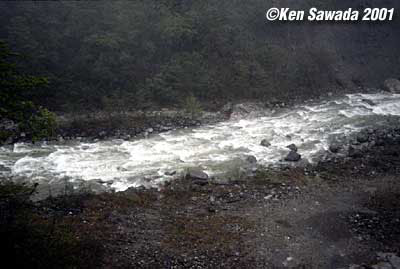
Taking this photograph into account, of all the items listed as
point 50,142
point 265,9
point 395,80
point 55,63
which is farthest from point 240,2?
point 50,142

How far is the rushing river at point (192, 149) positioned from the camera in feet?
45.4

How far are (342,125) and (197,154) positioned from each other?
323 inches

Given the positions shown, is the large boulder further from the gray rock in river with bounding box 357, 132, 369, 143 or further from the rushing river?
the gray rock in river with bounding box 357, 132, 369, 143

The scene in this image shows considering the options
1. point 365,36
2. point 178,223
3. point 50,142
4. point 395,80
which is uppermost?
point 365,36

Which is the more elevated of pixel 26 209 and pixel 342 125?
pixel 342 125

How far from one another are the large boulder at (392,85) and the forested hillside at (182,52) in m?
0.58

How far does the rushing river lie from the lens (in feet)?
45.4

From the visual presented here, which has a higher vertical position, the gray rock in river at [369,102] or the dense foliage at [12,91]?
the dense foliage at [12,91]

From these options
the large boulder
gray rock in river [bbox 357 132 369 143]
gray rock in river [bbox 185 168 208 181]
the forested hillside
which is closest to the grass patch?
gray rock in river [bbox 185 168 208 181]

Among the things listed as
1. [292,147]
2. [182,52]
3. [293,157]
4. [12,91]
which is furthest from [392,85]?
[12,91]

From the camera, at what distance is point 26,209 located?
34.3ft

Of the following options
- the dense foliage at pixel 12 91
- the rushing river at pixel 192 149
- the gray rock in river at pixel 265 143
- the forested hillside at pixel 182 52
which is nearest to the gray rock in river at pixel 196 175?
the rushing river at pixel 192 149

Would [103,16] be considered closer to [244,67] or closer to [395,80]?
[244,67]

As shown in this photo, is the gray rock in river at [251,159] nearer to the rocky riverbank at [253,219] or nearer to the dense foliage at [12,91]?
the rocky riverbank at [253,219]
